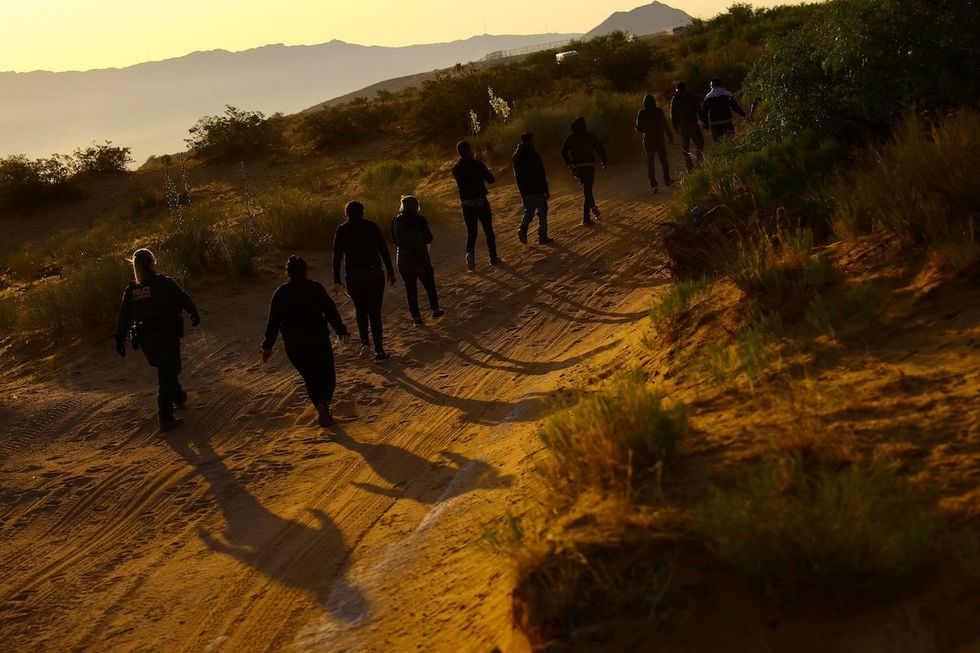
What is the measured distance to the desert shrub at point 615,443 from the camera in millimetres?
4883

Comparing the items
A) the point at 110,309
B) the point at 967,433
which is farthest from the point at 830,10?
the point at 110,309

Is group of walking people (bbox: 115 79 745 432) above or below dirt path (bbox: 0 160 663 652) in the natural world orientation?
above

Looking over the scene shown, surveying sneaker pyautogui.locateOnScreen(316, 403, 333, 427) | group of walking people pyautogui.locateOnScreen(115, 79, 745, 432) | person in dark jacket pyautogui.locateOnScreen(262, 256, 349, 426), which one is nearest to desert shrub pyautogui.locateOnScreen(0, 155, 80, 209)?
group of walking people pyautogui.locateOnScreen(115, 79, 745, 432)

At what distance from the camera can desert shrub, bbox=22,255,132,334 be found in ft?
47.2

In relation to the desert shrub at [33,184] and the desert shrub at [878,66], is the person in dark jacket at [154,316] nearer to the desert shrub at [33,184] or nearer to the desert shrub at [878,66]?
the desert shrub at [878,66]

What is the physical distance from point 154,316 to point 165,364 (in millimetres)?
506

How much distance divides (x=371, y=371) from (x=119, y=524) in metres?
3.99

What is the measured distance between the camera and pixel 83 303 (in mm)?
14492

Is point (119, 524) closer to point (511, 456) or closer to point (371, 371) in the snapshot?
point (511, 456)

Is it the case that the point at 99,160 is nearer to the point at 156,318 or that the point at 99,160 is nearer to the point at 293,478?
the point at 156,318

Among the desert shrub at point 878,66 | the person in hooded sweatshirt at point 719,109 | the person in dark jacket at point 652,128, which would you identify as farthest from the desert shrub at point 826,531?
the person in dark jacket at point 652,128

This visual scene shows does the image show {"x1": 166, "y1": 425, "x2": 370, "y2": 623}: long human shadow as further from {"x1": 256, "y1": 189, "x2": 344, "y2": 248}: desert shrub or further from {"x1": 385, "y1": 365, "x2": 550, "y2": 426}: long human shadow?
{"x1": 256, "y1": 189, "x2": 344, "y2": 248}: desert shrub

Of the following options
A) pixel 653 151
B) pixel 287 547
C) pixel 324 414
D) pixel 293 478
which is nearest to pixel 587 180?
pixel 653 151

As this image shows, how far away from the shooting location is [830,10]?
34.9 ft
